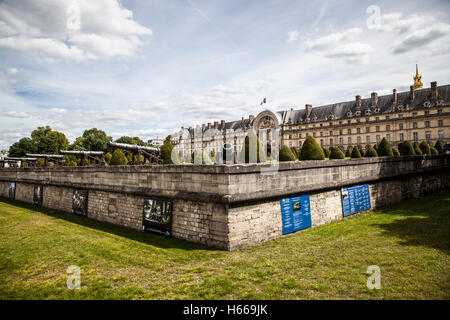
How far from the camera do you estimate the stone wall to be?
7641mm

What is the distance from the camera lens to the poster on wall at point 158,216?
30.3 ft

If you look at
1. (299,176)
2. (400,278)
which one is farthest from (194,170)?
(400,278)

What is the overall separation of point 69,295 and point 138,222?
5729 mm

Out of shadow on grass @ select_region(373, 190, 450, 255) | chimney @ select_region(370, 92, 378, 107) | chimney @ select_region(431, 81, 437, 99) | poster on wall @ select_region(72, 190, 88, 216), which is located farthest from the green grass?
chimney @ select_region(370, 92, 378, 107)

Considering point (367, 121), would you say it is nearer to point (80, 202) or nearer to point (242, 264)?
point (80, 202)

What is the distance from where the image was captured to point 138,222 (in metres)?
10.8

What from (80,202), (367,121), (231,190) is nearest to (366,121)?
(367,121)

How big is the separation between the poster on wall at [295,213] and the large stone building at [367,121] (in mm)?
35247

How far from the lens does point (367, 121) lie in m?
58.6

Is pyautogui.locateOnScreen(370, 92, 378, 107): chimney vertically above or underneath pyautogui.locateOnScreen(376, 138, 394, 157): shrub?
above

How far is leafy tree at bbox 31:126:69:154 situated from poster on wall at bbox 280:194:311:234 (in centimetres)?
6802

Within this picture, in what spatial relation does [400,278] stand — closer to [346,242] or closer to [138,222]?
[346,242]

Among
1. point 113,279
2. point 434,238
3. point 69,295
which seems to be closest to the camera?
point 69,295

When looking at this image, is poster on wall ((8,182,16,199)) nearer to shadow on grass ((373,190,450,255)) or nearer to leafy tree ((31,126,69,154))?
shadow on grass ((373,190,450,255))
